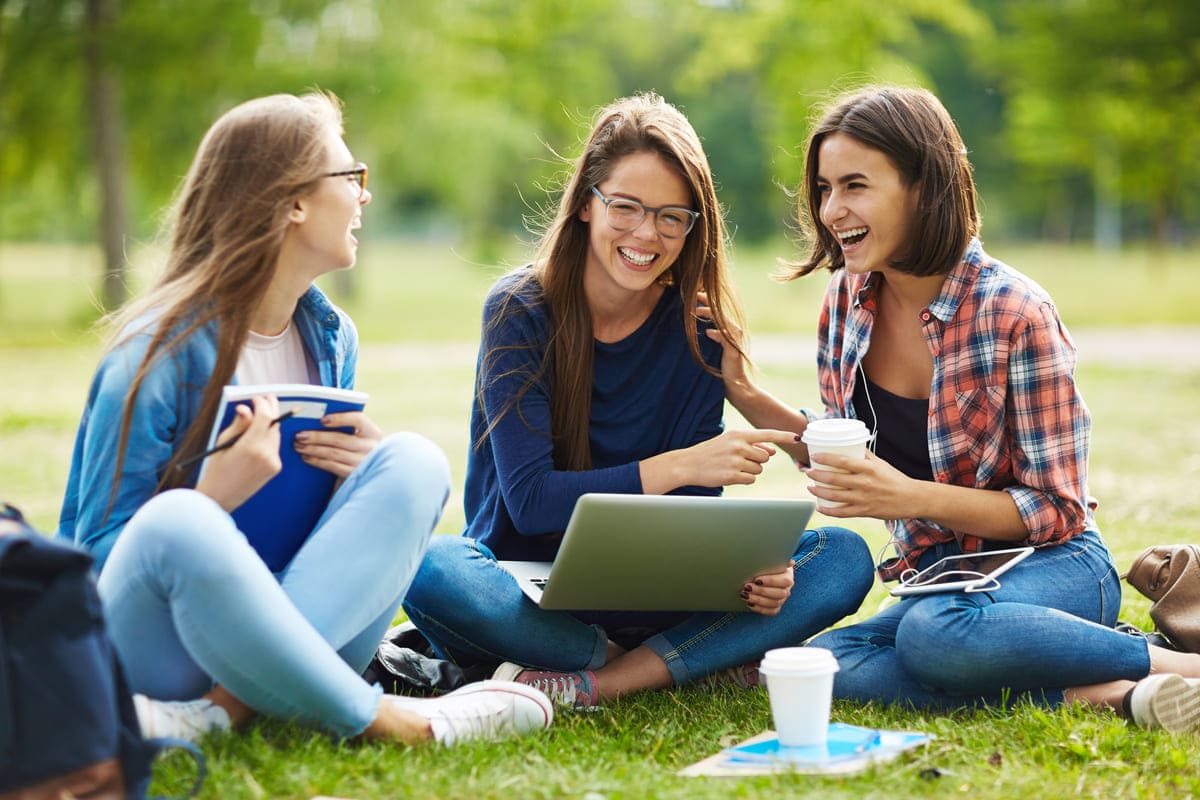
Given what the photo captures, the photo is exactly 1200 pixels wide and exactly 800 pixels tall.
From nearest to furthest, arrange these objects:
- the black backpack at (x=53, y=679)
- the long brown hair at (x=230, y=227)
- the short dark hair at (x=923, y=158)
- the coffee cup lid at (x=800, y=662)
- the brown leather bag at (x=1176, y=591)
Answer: the black backpack at (x=53, y=679) < the coffee cup lid at (x=800, y=662) < the long brown hair at (x=230, y=227) < the short dark hair at (x=923, y=158) < the brown leather bag at (x=1176, y=591)

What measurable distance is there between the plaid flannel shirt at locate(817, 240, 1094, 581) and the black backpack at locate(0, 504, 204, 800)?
2.00m

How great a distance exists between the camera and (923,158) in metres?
3.17

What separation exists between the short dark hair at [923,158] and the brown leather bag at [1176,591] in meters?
0.94

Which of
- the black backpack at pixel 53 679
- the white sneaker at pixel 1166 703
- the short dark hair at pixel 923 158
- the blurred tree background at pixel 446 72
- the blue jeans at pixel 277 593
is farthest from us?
the blurred tree background at pixel 446 72

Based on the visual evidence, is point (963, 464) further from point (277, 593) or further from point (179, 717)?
point (179, 717)

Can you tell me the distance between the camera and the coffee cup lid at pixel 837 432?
9.45ft

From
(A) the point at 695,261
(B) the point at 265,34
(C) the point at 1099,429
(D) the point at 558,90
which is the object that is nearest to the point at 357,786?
(A) the point at 695,261

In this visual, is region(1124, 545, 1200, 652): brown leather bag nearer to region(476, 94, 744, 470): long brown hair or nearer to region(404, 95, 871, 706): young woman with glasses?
region(404, 95, 871, 706): young woman with glasses

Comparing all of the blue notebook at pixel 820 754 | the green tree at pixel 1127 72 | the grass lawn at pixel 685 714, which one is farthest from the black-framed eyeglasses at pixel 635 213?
the green tree at pixel 1127 72

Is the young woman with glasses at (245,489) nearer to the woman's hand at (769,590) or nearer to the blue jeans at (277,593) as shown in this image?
the blue jeans at (277,593)

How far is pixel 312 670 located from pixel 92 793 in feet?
1.51

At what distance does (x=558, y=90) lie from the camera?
71.3ft

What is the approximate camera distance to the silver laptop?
2.79 meters

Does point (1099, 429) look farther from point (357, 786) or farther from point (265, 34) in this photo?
point (265, 34)
